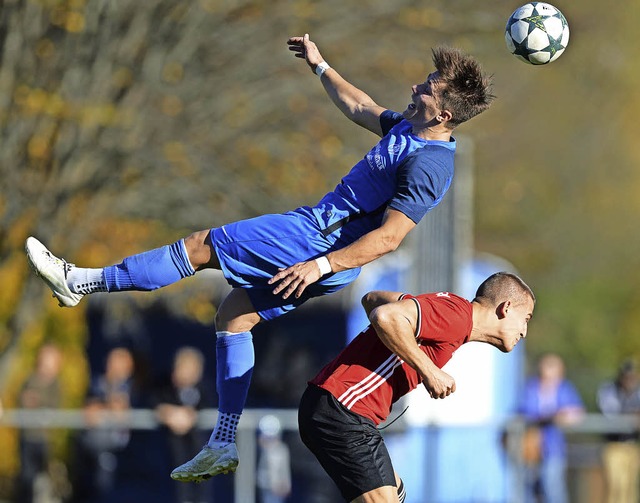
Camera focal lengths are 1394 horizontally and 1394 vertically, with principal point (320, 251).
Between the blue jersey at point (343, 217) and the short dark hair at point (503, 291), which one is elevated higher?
the blue jersey at point (343, 217)

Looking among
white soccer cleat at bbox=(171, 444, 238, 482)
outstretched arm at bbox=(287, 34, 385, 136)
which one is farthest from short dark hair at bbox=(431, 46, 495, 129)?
white soccer cleat at bbox=(171, 444, 238, 482)

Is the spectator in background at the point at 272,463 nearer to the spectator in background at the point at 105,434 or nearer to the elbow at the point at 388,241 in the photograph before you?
the spectator in background at the point at 105,434

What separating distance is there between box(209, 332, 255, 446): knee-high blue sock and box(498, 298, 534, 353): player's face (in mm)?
1569

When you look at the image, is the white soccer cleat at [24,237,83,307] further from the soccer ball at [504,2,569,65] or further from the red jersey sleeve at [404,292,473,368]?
the soccer ball at [504,2,569,65]

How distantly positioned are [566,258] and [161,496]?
2603 cm

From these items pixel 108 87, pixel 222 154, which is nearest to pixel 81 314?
pixel 222 154

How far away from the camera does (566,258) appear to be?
127ft

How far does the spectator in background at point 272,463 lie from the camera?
1377 centimetres

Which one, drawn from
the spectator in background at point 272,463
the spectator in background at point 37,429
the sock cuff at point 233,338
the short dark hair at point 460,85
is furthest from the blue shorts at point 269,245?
the spectator in background at point 37,429

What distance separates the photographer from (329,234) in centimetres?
798

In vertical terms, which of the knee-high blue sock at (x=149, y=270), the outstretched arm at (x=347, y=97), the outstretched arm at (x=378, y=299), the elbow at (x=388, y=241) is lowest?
the outstretched arm at (x=378, y=299)

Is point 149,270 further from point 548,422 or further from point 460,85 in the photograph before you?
point 548,422

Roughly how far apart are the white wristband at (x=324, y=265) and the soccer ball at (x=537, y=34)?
182 centimetres

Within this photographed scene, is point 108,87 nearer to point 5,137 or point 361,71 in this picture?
point 5,137
